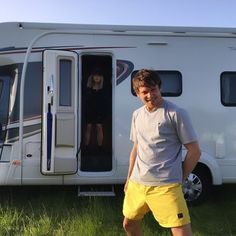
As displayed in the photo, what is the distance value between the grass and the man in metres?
1.69

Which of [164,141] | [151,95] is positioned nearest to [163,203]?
[164,141]

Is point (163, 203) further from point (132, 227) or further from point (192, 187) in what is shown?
point (192, 187)

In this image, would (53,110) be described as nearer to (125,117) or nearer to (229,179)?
(125,117)

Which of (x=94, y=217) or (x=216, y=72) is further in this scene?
(x=216, y=72)

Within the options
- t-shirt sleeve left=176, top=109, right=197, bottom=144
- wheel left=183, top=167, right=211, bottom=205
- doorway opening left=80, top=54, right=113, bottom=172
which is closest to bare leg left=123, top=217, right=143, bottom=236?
t-shirt sleeve left=176, top=109, right=197, bottom=144

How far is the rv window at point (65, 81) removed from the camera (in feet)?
23.2

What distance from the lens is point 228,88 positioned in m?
7.45

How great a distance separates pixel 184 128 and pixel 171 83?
3.46 metres

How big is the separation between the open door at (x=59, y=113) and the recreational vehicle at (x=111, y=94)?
0.01m

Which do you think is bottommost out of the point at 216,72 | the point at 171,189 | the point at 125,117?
the point at 171,189

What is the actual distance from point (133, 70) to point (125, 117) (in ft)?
2.29

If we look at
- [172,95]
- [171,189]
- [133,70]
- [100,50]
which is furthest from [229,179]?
[171,189]

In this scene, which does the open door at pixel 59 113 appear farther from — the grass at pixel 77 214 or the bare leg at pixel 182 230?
the bare leg at pixel 182 230

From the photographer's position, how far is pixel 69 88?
280 inches
